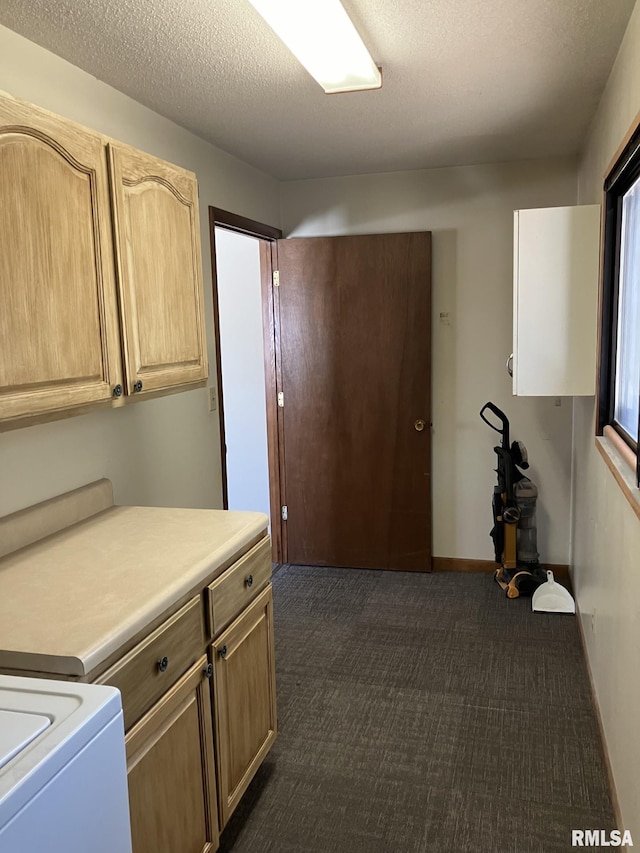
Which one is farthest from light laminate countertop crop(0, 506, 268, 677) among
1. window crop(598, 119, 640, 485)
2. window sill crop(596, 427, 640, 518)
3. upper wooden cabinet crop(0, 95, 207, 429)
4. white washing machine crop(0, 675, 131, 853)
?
window crop(598, 119, 640, 485)

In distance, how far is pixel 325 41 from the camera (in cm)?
199

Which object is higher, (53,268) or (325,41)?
(325,41)

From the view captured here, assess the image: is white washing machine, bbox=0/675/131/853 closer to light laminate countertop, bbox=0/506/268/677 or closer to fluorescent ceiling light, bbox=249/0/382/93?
light laminate countertop, bbox=0/506/268/677

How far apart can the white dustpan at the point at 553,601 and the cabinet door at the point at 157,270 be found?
2.22 metres

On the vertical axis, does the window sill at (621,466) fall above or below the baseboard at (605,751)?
above

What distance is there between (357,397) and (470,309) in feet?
2.76

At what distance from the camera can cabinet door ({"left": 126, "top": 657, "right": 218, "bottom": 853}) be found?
1526 millimetres

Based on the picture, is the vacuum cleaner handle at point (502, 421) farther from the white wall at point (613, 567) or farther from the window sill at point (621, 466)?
the window sill at point (621, 466)

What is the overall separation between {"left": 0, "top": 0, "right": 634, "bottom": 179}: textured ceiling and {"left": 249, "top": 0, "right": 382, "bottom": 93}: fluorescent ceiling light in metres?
0.08

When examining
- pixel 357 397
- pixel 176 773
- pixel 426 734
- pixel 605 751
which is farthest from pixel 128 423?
pixel 605 751

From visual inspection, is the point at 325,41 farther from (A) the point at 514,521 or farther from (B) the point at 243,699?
(A) the point at 514,521

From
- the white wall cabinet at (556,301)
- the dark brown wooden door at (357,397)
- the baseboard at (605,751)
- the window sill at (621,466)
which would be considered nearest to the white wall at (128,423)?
the dark brown wooden door at (357,397)

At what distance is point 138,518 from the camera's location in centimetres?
229

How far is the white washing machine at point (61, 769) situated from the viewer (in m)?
0.95
